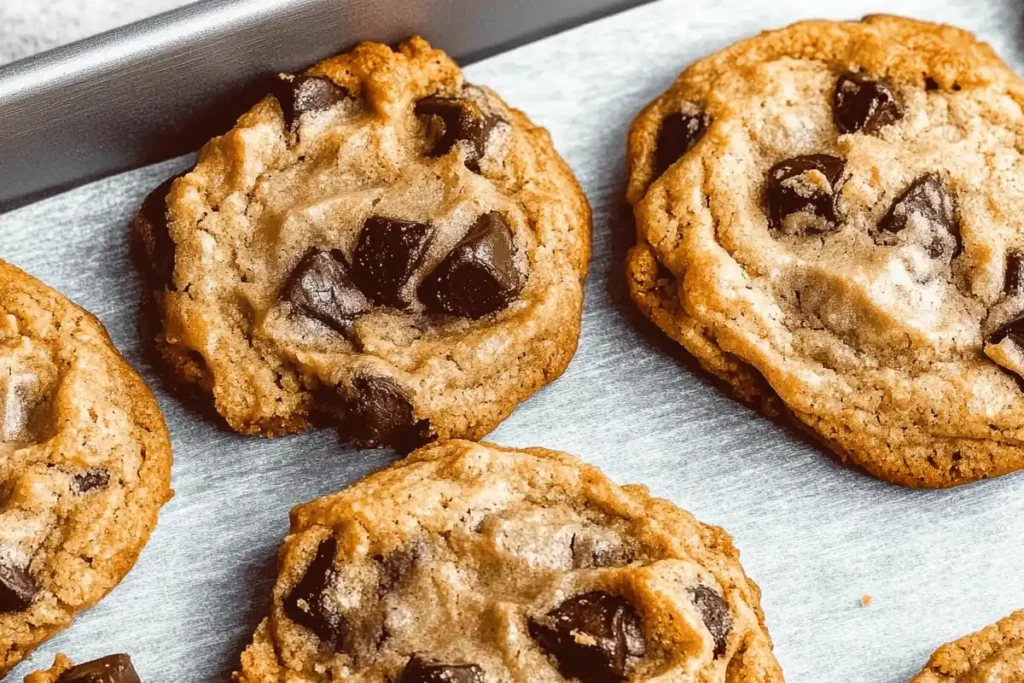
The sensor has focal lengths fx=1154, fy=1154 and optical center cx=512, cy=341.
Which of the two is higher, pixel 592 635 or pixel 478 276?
pixel 478 276

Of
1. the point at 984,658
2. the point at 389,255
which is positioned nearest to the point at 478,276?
the point at 389,255

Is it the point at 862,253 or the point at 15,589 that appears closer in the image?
the point at 15,589

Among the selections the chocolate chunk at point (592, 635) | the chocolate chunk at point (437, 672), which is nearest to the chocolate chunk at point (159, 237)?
the chocolate chunk at point (437, 672)

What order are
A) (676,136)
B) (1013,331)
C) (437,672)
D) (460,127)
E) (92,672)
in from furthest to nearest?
(676,136) < (460,127) < (1013,331) < (92,672) < (437,672)

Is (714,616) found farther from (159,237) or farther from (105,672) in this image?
(159,237)

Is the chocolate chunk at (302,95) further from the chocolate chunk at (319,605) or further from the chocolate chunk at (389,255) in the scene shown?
the chocolate chunk at (319,605)

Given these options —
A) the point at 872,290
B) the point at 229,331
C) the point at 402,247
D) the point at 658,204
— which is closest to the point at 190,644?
the point at 229,331

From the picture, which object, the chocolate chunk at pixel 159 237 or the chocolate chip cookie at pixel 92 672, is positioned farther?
the chocolate chunk at pixel 159 237

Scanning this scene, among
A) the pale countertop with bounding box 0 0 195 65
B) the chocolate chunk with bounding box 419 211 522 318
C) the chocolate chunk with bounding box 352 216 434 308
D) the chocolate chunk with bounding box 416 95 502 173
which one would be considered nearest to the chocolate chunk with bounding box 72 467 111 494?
the chocolate chunk with bounding box 352 216 434 308
